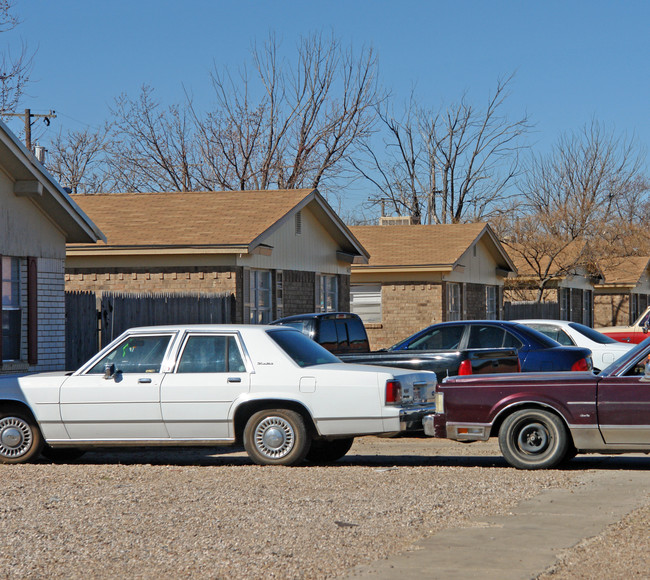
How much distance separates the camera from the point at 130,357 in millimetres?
11844

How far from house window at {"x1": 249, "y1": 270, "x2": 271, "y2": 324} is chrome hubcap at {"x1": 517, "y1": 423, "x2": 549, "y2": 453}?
1285 cm

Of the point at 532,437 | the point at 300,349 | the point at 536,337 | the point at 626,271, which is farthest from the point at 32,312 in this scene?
the point at 626,271

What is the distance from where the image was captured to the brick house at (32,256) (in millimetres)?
16719

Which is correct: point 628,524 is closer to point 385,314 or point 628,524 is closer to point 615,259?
point 385,314

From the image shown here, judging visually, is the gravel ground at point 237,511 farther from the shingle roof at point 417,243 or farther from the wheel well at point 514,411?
the shingle roof at point 417,243

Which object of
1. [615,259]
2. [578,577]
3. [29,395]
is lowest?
[578,577]

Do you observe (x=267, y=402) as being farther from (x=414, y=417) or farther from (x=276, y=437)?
(x=414, y=417)

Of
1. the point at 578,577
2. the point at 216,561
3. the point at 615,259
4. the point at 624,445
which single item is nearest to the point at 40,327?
the point at 624,445

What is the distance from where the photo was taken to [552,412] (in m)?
10.9

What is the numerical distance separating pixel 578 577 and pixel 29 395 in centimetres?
733

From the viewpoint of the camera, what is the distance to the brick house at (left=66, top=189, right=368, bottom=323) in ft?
73.5

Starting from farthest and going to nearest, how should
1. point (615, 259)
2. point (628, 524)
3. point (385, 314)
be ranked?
point (615, 259)
point (385, 314)
point (628, 524)

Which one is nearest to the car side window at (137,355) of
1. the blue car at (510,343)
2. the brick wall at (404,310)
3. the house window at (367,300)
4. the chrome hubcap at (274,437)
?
the chrome hubcap at (274,437)

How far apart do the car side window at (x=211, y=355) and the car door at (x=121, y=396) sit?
270 mm
